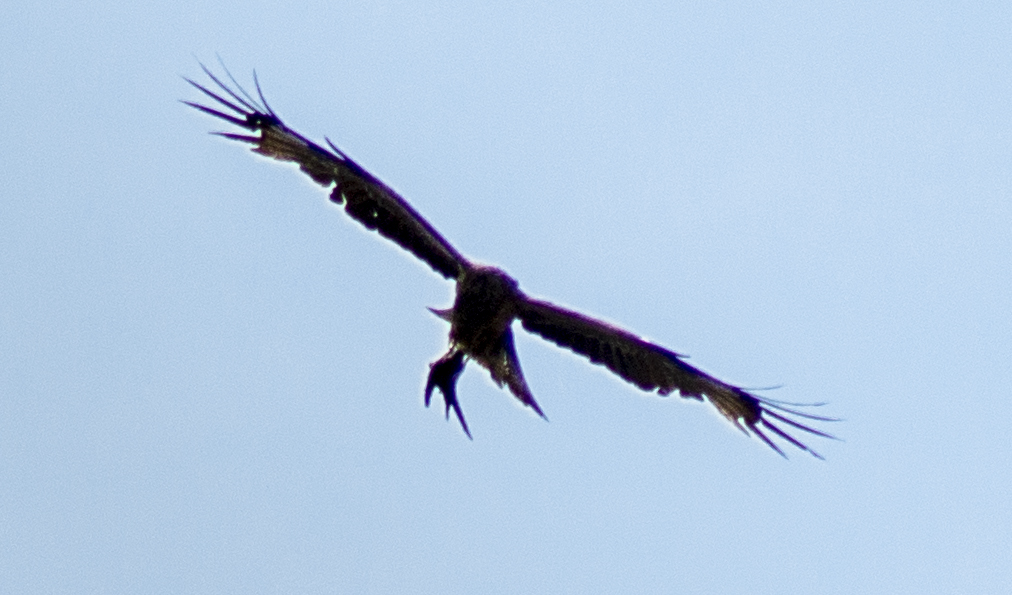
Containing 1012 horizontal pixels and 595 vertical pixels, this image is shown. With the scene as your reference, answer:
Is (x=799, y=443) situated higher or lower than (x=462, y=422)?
higher

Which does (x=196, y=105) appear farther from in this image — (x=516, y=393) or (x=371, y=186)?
(x=516, y=393)

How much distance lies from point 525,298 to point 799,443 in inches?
88.7

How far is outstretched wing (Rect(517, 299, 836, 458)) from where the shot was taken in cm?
1414

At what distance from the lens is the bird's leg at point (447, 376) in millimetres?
13492

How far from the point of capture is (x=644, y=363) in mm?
14461

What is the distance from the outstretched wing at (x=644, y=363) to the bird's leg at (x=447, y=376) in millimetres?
640

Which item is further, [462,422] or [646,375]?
[646,375]

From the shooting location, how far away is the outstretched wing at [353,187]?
13680 mm

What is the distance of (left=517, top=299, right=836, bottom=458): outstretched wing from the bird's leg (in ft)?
2.10

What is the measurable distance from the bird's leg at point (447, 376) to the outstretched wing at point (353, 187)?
2.01 feet

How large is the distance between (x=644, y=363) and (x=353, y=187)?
2.54 m

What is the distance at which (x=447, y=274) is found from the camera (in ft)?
46.0

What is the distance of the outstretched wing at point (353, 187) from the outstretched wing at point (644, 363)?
0.73 meters

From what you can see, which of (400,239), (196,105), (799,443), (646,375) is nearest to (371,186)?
(400,239)
